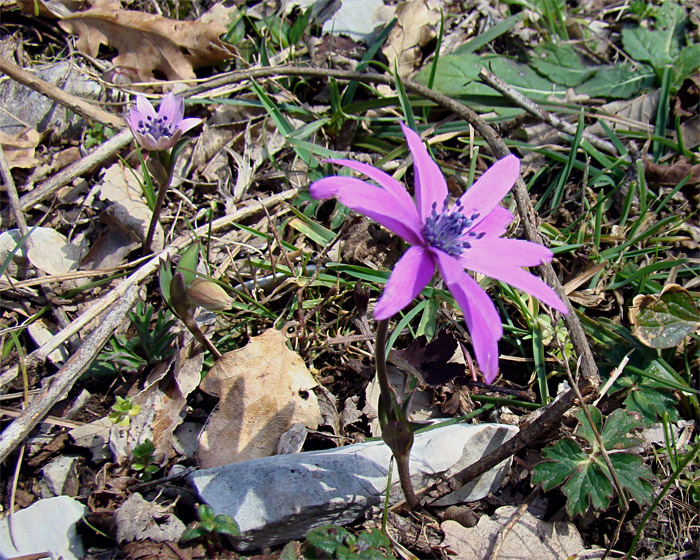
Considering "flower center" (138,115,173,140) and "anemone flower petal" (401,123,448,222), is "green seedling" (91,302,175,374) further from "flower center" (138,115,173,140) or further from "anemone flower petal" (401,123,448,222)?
"anemone flower petal" (401,123,448,222)

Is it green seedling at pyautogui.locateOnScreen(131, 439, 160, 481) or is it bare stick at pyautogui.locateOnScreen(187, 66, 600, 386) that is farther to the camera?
bare stick at pyautogui.locateOnScreen(187, 66, 600, 386)

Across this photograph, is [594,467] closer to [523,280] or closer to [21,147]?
[523,280]

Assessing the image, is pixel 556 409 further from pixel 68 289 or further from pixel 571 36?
pixel 571 36

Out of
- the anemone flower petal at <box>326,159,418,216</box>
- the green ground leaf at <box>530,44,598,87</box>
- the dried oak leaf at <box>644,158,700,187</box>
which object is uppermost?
the green ground leaf at <box>530,44,598,87</box>

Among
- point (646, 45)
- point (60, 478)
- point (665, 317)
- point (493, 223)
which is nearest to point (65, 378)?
point (60, 478)

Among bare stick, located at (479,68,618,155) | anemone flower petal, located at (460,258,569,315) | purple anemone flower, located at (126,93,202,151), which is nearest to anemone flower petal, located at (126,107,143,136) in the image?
purple anemone flower, located at (126,93,202,151)

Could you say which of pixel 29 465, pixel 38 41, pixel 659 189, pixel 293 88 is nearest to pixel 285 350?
pixel 29 465
